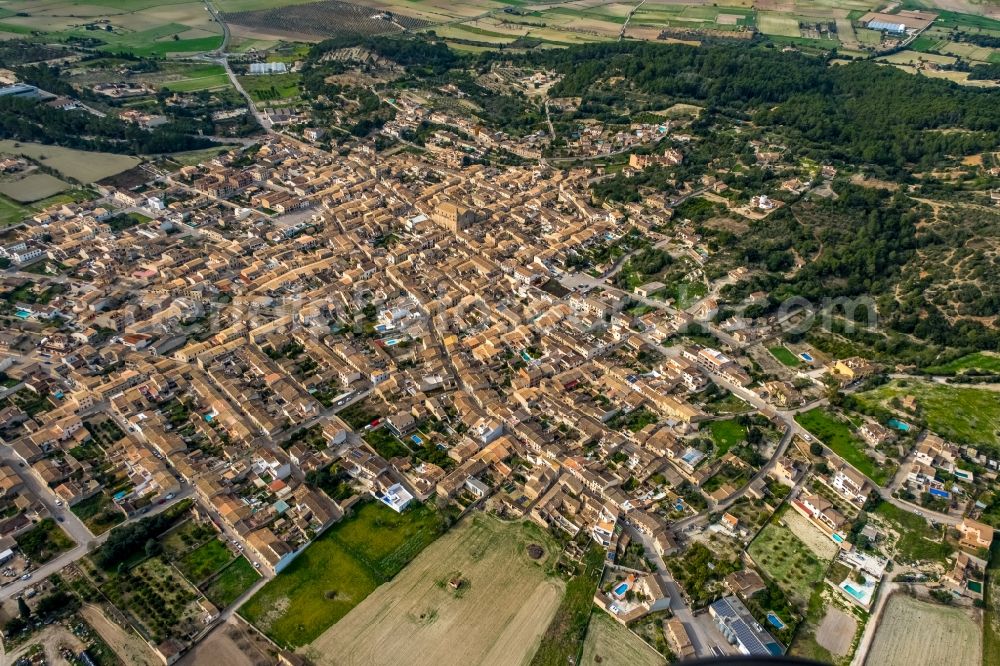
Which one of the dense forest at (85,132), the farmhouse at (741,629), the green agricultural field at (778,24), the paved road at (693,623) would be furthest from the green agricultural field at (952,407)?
the green agricultural field at (778,24)

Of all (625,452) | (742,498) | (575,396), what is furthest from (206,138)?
(742,498)

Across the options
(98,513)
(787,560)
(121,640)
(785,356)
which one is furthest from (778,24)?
(121,640)

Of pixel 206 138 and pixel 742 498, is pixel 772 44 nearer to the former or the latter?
pixel 206 138

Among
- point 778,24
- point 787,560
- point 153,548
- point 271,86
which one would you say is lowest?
point 153,548

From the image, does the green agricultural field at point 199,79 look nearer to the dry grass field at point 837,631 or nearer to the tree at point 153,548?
the tree at point 153,548

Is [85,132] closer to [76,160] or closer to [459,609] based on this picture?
[76,160]
